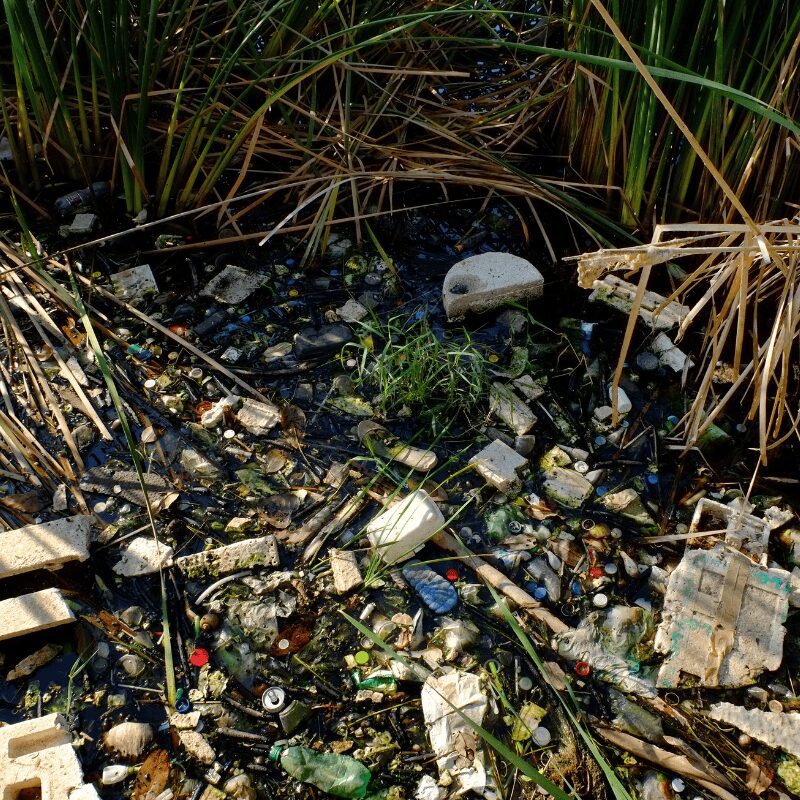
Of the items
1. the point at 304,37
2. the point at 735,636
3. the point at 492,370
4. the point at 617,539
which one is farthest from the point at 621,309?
the point at 304,37

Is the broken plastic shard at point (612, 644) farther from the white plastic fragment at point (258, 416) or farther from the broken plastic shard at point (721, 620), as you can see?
the white plastic fragment at point (258, 416)

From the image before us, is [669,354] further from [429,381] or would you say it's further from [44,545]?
[44,545]

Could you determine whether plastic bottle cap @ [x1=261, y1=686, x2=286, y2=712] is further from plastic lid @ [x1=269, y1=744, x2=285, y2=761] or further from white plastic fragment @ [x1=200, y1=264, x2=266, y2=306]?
white plastic fragment @ [x1=200, y1=264, x2=266, y2=306]

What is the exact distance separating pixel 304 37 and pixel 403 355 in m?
1.03

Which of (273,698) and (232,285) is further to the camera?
(232,285)

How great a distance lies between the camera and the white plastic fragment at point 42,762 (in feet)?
4.86

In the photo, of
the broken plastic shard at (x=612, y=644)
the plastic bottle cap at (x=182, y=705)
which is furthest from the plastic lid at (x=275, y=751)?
the broken plastic shard at (x=612, y=644)

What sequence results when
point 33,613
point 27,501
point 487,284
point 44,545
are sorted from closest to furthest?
1. point 33,613
2. point 44,545
3. point 27,501
4. point 487,284

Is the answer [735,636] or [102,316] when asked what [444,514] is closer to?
[735,636]

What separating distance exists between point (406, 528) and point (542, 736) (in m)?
0.55

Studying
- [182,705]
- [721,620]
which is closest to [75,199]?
[182,705]

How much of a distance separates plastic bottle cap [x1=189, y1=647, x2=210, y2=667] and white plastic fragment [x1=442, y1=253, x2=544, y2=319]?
1.21m

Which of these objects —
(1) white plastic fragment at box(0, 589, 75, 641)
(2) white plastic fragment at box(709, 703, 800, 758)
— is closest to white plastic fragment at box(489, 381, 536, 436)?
(2) white plastic fragment at box(709, 703, 800, 758)

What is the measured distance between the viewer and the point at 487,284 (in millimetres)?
2365
